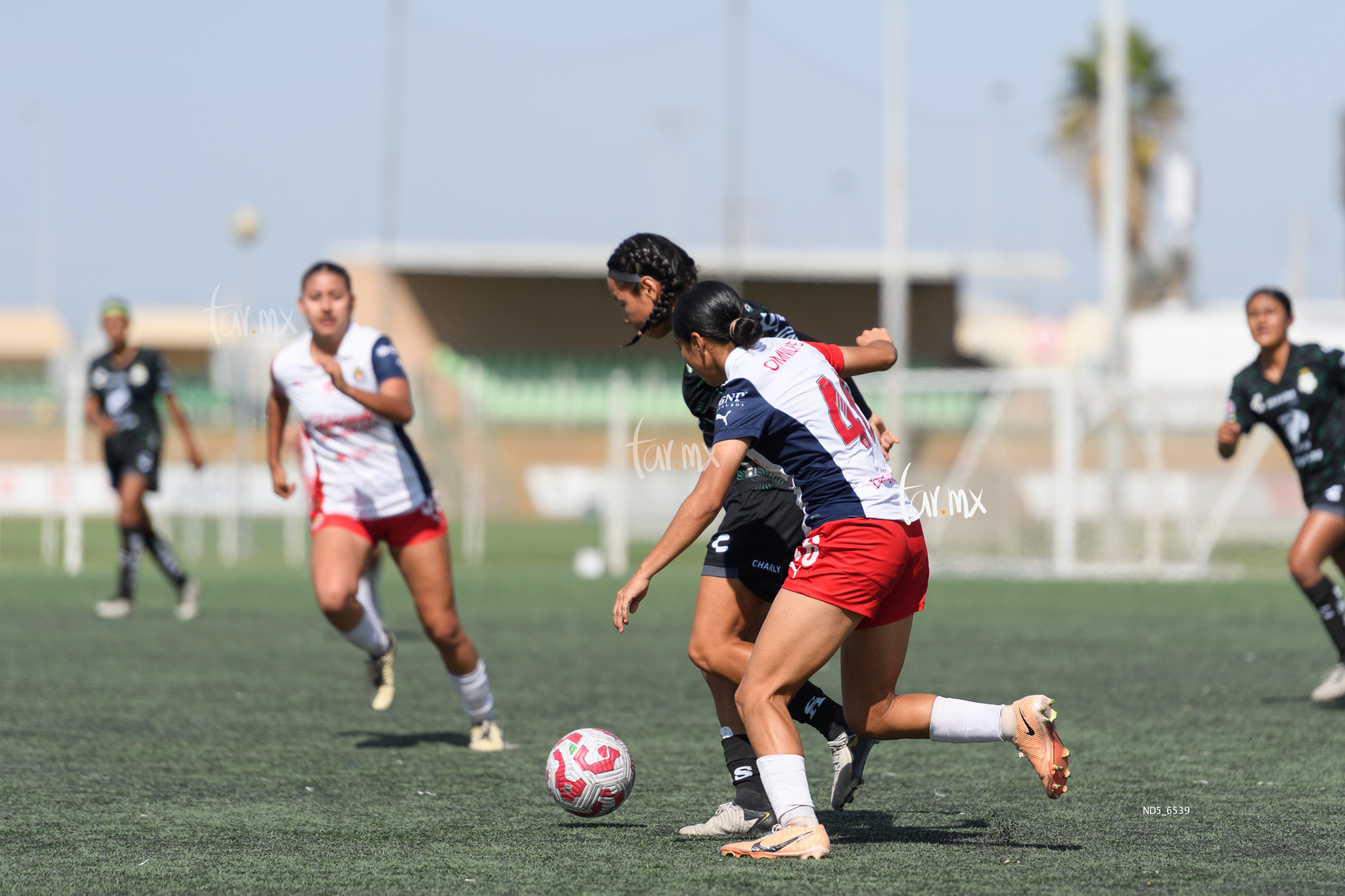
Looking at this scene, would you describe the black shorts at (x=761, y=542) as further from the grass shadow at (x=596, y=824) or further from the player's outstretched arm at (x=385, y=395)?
the player's outstretched arm at (x=385, y=395)

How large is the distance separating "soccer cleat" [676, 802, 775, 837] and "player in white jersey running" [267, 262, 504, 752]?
2.02 metres

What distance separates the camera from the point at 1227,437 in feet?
27.8

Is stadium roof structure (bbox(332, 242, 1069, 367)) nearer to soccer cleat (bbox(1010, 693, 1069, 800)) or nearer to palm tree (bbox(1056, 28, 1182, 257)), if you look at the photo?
palm tree (bbox(1056, 28, 1182, 257))

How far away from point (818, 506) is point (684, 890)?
1.17 m

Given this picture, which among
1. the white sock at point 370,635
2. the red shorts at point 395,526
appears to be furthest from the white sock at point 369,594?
the red shorts at point 395,526

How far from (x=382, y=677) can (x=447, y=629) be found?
81 centimetres

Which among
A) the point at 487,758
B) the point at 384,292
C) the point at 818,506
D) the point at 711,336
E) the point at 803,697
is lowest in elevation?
the point at 487,758

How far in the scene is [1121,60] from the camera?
2061 centimetres

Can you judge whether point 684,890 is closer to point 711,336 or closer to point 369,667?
point 711,336

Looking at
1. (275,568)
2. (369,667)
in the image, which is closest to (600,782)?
(369,667)

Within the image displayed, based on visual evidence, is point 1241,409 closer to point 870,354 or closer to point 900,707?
point 870,354

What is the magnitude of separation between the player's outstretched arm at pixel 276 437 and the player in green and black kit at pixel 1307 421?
15.4ft

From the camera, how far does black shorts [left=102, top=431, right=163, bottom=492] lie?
1291cm

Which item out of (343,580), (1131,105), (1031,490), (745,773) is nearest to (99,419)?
(343,580)
